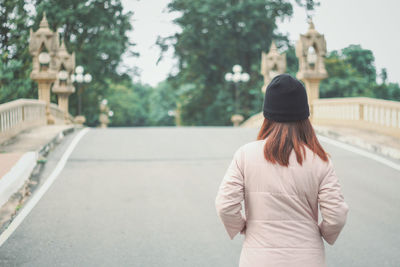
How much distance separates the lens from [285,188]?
2.66 meters

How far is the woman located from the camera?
2656 millimetres

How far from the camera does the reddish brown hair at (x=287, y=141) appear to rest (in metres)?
2.65

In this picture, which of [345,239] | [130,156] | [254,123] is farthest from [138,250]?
[254,123]


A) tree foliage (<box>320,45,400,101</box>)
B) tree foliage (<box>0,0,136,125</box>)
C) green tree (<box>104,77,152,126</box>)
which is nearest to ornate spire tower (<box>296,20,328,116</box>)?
tree foliage (<box>0,0,136,125</box>)

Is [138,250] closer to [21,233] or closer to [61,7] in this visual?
[21,233]

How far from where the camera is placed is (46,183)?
907cm

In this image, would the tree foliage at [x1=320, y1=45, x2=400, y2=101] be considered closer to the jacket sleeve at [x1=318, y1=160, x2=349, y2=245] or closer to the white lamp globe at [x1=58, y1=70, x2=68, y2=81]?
the white lamp globe at [x1=58, y1=70, x2=68, y2=81]

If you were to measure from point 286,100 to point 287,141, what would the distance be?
0.73 feet

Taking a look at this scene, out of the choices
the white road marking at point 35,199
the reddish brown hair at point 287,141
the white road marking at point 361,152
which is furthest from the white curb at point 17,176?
the white road marking at point 361,152

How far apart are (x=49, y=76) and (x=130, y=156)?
29.0 feet

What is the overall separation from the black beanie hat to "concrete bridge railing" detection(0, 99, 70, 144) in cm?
1132

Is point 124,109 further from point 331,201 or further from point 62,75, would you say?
point 331,201

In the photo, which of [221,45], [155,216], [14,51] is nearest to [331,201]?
[155,216]

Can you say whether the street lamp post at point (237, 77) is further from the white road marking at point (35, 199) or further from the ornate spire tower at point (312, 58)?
the white road marking at point (35, 199)
